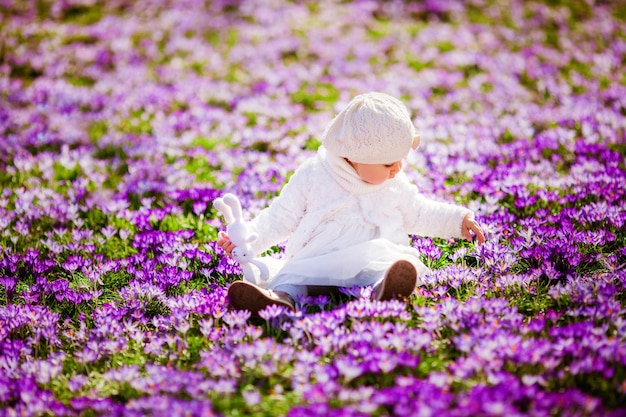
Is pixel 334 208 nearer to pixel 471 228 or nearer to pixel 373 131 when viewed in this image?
pixel 373 131

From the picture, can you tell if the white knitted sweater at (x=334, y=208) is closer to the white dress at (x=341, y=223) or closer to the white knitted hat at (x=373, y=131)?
the white dress at (x=341, y=223)

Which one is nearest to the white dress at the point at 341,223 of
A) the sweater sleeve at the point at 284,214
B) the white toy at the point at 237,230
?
the sweater sleeve at the point at 284,214

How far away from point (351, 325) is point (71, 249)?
→ 92.8 inches

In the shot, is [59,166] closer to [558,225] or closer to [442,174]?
[442,174]

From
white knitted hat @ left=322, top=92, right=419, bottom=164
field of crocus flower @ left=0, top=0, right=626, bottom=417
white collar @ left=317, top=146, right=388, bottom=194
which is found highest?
white knitted hat @ left=322, top=92, right=419, bottom=164

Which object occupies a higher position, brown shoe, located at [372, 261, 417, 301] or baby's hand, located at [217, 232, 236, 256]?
baby's hand, located at [217, 232, 236, 256]

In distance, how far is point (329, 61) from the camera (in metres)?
9.54

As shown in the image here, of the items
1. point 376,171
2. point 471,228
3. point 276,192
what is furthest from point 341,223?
point 276,192

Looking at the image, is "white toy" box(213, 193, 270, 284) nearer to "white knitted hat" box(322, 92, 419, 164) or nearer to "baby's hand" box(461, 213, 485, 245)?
"white knitted hat" box(322, 92, 419, 164)

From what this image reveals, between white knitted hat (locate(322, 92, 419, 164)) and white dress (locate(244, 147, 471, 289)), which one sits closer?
white knitted hat (locate(322, 92, 419, 164))

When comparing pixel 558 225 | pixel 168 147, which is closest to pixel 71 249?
pixel 168 147

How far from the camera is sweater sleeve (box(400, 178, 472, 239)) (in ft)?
12.8

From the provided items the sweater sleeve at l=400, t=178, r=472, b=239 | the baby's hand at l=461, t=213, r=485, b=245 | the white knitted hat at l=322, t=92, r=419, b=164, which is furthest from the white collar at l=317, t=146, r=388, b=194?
the baby's hand at l=461, t=213, r=485, b=245

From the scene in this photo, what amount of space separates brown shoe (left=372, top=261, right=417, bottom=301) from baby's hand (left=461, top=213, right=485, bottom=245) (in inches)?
24.2
